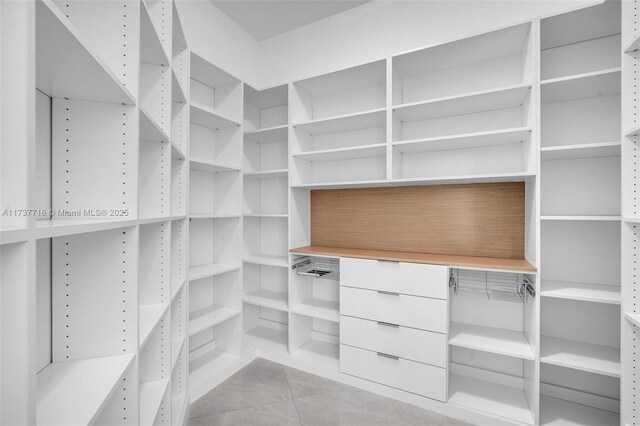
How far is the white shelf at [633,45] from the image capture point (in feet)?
4.40

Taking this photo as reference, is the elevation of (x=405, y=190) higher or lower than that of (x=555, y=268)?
higher

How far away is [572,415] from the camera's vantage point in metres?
1.85

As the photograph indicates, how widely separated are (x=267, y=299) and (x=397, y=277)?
1342 millimetres

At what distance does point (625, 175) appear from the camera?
4.72 feet

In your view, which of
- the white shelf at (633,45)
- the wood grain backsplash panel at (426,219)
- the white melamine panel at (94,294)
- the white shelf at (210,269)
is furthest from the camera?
the white shelf at (210,269)

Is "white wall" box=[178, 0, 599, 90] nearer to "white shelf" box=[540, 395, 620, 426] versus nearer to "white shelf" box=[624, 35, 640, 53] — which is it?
"white shelf" box=[624, 35, 640, 53]

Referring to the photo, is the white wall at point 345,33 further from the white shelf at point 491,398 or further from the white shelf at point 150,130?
the white shelf at point 491,398

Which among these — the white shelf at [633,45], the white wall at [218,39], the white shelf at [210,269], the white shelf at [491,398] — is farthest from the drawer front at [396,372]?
the white wall at [218,39]

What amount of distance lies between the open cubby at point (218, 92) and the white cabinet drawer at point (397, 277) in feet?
5.23

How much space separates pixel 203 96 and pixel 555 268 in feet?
10.0

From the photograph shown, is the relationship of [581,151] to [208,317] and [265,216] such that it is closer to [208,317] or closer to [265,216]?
[265,216]

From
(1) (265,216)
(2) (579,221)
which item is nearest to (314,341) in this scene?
(1) (265,216)

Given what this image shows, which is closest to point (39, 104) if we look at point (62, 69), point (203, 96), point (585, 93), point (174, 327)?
point (62, 69)

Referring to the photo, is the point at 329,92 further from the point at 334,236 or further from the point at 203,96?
the point at 334,236
